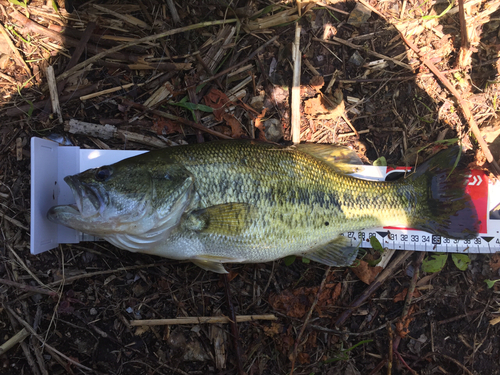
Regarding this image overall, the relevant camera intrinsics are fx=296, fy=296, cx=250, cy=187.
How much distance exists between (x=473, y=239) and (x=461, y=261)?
278 millimetres

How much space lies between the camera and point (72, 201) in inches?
113

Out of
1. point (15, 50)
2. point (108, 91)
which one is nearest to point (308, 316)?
point (108, 91)

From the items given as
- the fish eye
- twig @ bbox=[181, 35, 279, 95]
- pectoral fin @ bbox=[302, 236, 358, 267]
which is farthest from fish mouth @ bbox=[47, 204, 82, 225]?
pectoral fin @ bbox=[302, 236, 358, 267]

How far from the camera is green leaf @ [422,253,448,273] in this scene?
126 inches

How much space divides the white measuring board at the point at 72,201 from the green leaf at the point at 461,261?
0.07 meters

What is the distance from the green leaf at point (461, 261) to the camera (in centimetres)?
324

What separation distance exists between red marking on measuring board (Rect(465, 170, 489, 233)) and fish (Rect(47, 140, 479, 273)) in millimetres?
255

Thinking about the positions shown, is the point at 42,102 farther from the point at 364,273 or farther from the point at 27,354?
the point at 364,273

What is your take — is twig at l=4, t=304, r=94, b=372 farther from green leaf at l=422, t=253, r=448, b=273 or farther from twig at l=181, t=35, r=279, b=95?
green leaf at l=422, t=253, r=448, b=273

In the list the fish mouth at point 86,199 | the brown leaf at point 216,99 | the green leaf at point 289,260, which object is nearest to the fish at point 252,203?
the fish mouth at point 86,199

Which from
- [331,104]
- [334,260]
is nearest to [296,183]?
[334,260]

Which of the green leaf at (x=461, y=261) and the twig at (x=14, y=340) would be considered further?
the green leaf at (x=461, y=261)

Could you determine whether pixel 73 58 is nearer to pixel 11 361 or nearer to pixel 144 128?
pixel 144 128

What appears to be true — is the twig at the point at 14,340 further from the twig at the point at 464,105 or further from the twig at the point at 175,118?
the twig at the point at 464,105
